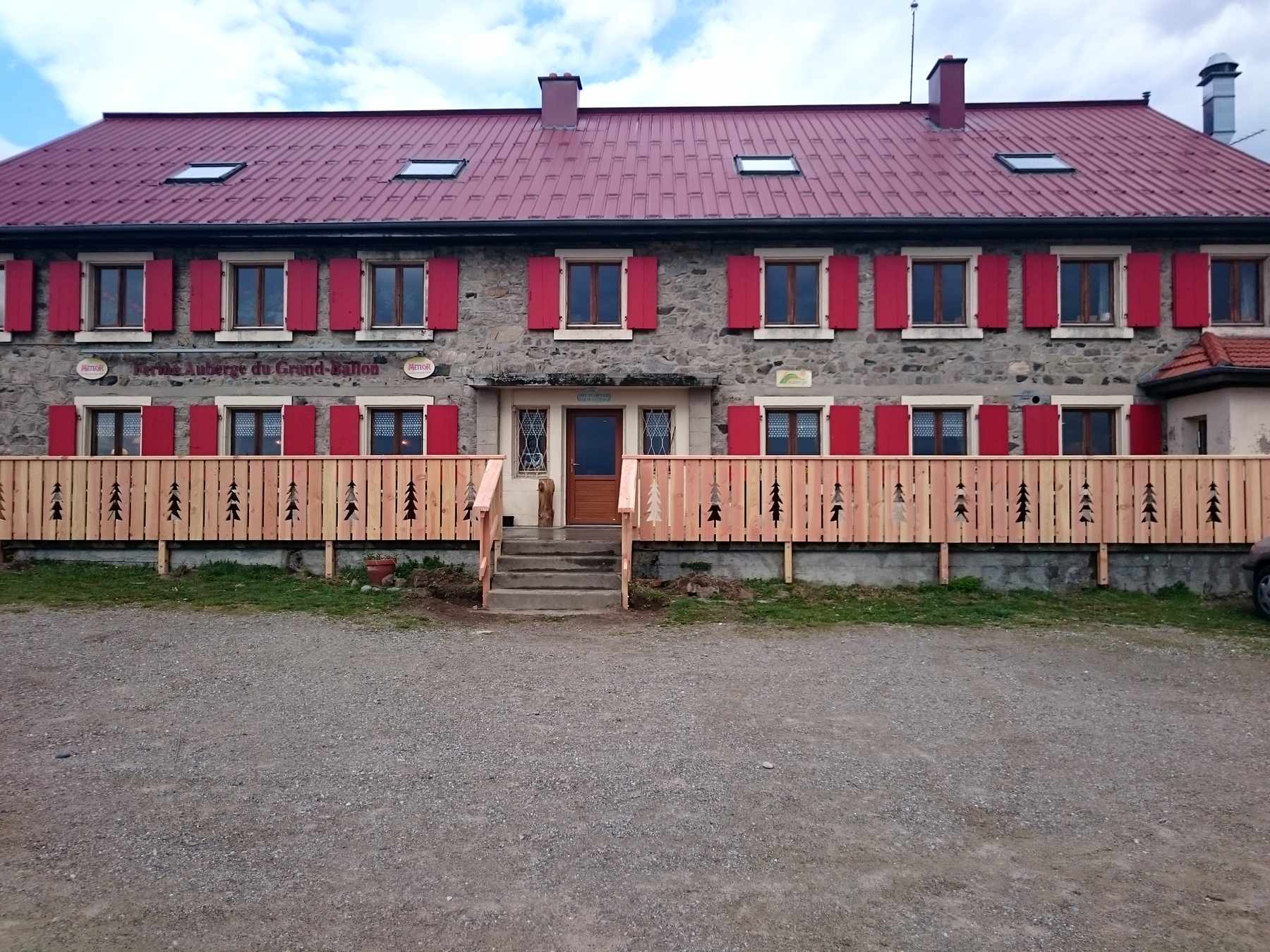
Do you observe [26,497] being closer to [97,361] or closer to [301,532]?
[97,361]

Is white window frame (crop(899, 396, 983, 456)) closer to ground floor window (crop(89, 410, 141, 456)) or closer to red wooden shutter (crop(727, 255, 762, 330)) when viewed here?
red wooden shutter (crop(727, 255, 762, 330))

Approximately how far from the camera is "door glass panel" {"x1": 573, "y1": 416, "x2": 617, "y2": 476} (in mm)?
13047

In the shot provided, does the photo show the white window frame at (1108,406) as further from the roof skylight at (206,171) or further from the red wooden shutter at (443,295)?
the roof skylight at (206,171)

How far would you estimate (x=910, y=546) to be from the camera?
10172mm

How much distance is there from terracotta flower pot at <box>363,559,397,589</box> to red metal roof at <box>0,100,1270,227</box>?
227 inches

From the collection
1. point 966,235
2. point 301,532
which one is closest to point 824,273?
point 966,235

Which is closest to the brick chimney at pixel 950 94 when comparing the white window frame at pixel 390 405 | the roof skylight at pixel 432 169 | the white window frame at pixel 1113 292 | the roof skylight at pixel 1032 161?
the roof skylight at pixel 1032 161

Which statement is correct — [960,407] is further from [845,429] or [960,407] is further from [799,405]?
[799,405]

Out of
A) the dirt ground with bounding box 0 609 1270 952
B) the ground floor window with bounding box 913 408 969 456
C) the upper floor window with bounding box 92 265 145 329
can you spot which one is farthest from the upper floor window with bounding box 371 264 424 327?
the ground floor window with bounding box 913 408 969 456

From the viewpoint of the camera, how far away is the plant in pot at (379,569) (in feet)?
33.1

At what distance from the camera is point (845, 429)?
1260 centimetres

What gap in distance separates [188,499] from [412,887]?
9172 millimetres

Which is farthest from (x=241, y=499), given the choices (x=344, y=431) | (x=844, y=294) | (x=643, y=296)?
(x=844, y=294)

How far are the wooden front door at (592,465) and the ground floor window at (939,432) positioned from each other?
486 centimetres
